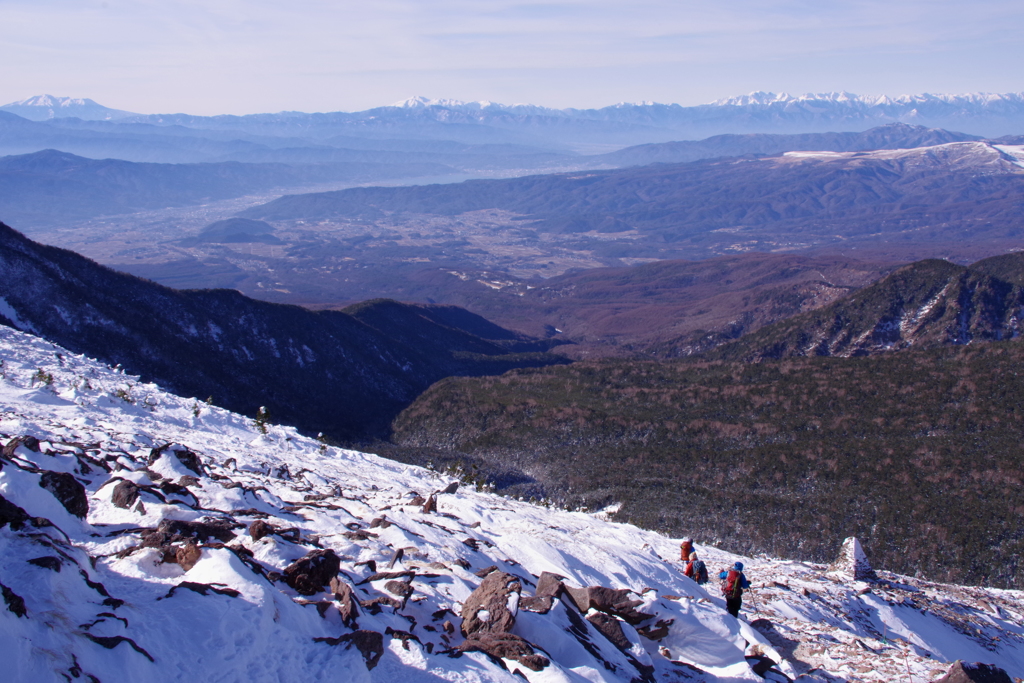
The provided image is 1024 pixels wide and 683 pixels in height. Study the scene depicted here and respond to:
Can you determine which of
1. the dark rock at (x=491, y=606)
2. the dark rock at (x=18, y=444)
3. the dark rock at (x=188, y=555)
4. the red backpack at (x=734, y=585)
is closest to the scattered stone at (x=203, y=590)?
the dark rock at (x=188, y=555)

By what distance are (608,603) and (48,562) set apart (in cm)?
675

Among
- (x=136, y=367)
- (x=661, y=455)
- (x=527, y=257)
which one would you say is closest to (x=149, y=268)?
(x=527, y=257)

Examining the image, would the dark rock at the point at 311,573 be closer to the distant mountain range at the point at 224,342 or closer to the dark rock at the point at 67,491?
the dark rock at the point at 67,491

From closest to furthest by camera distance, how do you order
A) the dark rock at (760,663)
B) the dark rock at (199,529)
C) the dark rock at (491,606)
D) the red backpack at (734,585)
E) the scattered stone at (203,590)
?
the scattered stone at (203,590)
the dark rock at (199,529)
the dark rock at (491,606)
the dark rock at (760,663)
the red backpack at (734,585)

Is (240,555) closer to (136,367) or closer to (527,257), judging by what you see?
(136,367)

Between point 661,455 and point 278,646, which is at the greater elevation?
point 278,646

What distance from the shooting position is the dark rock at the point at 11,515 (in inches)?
224

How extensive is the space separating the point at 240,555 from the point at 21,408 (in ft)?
33.6

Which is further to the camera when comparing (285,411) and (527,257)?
(527,257)

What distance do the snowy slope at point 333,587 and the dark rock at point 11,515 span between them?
0.08 ft

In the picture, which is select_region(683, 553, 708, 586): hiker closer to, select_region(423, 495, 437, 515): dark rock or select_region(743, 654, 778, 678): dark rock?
select_region(743, 654, 778, 678): dark rock

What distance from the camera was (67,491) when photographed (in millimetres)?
7172

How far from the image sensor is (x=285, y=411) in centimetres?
3319

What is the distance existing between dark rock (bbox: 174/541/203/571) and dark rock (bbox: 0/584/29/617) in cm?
164
